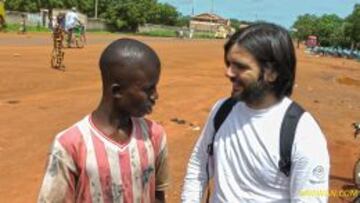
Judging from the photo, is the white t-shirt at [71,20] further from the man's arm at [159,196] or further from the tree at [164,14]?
the tree at [164,14]

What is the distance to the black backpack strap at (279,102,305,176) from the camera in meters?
2.64

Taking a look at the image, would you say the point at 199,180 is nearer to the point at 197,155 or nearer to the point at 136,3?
the point at 197,155

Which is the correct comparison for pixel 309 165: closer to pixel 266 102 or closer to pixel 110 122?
pixel 266 102

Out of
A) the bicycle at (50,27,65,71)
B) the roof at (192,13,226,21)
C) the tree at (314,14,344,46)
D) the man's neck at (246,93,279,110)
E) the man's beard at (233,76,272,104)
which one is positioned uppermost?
the man's beard at (233,76,272,104)

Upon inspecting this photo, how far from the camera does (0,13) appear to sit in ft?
134

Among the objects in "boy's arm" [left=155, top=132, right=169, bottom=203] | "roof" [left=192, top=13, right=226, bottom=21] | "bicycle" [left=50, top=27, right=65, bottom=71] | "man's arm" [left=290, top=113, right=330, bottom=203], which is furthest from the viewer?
"roof" [left=192, top=13, right=226, bottom=21]

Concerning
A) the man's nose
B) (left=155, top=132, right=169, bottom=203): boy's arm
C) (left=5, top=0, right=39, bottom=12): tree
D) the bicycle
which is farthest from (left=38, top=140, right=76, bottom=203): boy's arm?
(left=5, top=0, right=39, bottom=12): tree

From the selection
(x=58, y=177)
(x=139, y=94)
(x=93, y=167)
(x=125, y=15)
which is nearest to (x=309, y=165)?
(x=139, y=94)

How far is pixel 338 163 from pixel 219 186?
7912 millimetres

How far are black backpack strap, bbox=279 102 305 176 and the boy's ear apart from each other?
0.67 m

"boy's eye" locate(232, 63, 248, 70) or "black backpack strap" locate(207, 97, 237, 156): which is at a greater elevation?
"boy's eye" locate(232, 63, 248, 70)

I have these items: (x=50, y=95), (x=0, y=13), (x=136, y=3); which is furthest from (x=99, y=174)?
(x=136, y=3)

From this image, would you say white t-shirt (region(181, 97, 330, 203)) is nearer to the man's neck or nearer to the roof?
the man's neck

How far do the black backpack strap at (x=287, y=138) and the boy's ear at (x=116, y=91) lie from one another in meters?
0.67
